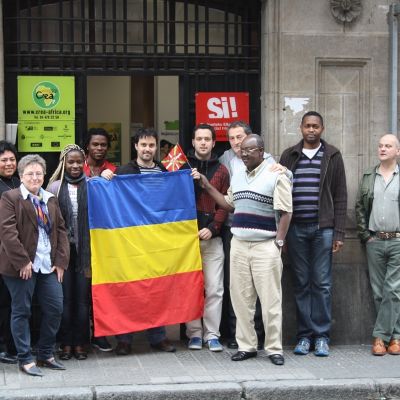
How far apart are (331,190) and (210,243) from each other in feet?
4.17

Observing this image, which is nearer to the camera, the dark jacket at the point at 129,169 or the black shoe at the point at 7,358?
the black shoe at the point at 7,358

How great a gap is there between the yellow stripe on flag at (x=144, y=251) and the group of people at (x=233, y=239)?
12 centimetres

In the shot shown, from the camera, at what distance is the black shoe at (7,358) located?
7.80 metres

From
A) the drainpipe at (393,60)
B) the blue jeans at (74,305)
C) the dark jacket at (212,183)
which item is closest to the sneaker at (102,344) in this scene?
the blue jeans at (74,305)

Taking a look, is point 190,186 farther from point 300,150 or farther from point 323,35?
point 323,35

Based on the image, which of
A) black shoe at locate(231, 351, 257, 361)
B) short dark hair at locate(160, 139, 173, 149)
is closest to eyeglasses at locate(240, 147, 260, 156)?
black shoe at locate(231, 351, 257, 361)

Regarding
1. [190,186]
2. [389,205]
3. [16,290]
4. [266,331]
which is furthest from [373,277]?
[16,290]

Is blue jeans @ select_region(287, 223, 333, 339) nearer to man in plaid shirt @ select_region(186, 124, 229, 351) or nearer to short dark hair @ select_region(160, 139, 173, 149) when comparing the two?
man in plaid shirt @ select_region(186, 124, 229, 351)

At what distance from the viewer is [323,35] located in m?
9.06

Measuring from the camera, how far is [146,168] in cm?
828

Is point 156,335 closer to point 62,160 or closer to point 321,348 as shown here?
point 321,348

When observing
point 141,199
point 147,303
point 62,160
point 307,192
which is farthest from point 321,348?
point 62,160

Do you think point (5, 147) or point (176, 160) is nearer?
point (5, 147)

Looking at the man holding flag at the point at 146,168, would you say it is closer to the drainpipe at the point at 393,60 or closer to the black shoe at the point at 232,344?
the black shoe at the point at 232,344
